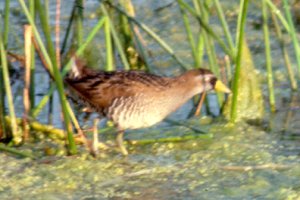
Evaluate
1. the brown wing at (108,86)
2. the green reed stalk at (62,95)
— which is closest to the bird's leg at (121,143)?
the brown wing at (108,86)

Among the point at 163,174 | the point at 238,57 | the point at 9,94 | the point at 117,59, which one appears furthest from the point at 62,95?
the point at 117,59

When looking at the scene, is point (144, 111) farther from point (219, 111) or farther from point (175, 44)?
point (175, 44)

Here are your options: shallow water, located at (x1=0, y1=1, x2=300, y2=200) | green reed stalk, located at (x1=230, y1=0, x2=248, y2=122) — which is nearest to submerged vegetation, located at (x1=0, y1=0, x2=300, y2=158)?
green reed stalk, located at (x1=230, y1=0, x2=248, y2=122)

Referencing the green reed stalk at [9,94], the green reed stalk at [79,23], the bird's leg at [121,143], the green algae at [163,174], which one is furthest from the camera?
the green reed stalk at [79,23]

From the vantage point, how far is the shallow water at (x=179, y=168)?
5.29 meters

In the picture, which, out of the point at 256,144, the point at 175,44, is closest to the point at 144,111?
the point at 256,144

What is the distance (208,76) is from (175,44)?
2218 mm

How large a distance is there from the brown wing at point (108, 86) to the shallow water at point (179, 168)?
313mm

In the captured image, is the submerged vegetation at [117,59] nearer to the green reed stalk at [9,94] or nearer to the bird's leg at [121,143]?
the green reed stalk at [9,94]

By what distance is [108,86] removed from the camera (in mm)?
5949

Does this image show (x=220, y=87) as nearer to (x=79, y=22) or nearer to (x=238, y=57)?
(x=238, y=57)

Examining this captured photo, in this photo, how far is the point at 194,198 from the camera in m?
5.21

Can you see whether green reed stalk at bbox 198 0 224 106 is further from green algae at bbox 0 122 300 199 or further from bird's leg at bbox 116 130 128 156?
bird's leg at bbox 116 130 128 156

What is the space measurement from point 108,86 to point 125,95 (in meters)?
0.11
